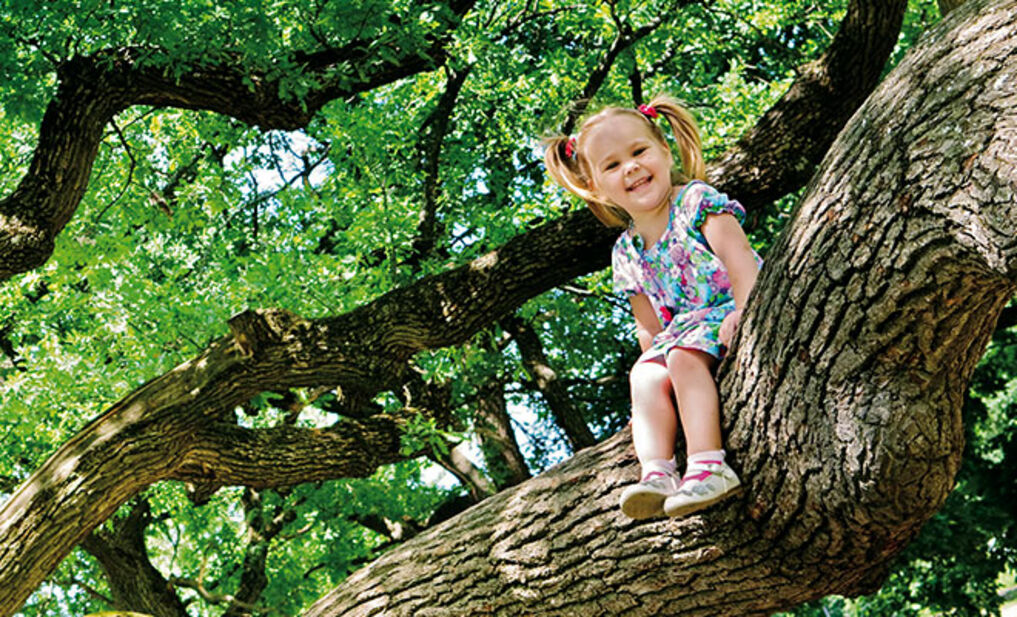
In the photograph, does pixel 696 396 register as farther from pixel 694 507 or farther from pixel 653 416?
pixel 694 507

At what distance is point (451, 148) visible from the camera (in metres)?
10.0

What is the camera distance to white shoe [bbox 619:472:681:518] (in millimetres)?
2770

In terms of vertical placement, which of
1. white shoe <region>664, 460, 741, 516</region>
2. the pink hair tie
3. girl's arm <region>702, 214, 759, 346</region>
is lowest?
white shoe <region>664, 460, 741, 516</region>

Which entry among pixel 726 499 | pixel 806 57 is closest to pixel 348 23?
pixel 726 499

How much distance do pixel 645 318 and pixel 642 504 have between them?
0.84 meters

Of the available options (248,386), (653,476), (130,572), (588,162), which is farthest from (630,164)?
(130,572)

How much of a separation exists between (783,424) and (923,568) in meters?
Result: 12.6

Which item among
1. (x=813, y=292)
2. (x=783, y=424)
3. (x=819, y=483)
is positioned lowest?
(x=819, y=483)

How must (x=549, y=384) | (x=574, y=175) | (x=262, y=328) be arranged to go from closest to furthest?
(x=574, y=175), (x=262, y=328), (x=549, y=384)

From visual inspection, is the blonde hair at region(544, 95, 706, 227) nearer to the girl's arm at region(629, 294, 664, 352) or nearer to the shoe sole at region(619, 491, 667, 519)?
the girl's arm at region(629, 294, 664, 352)

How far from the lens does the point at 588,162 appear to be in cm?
349

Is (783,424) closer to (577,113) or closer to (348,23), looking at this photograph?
(577,113)

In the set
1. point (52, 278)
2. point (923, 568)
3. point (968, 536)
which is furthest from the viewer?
point (923, 568)

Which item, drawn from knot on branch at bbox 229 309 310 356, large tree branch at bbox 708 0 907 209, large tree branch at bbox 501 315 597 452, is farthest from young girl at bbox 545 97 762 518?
large tree branch at bbox 501 315 597 452
